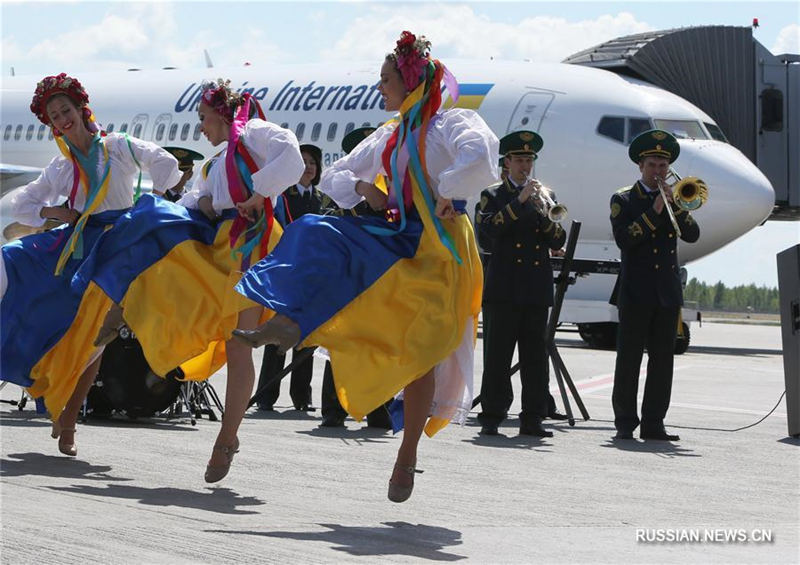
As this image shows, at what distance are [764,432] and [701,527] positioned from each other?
4.19 m

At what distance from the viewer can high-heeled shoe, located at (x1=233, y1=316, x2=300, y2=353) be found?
5.99 m

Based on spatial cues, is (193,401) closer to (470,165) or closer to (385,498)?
(385,498)

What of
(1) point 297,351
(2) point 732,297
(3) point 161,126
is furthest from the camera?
(2) point 732,297

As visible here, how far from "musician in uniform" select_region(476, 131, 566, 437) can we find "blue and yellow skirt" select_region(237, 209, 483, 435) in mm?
3203

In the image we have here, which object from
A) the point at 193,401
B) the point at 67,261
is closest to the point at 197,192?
the point at 67,261

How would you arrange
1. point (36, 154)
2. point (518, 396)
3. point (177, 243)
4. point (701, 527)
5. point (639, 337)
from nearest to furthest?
point (701, 527)
point (177, 243)
point (639, 337)
point (518, 396)
point (36, 154)

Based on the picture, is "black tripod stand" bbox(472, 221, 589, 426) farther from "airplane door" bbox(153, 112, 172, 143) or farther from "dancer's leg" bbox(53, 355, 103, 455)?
"airplane door" bbox(153, 112, 172, 143)

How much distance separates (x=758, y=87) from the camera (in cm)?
2284

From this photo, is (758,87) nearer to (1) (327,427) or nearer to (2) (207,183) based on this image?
(1) (327,427)

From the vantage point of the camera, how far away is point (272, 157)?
705 cm

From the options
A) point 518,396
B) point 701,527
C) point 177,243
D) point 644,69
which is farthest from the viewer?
point 644,69

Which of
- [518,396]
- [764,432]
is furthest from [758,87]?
[764,432]

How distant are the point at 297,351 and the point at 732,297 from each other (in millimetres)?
47300

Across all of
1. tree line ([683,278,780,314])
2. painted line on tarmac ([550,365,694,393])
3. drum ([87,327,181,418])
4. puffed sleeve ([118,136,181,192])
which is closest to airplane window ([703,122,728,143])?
painted line on tarmac ([550,365,694,393])
